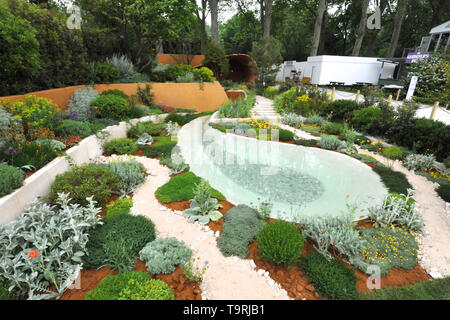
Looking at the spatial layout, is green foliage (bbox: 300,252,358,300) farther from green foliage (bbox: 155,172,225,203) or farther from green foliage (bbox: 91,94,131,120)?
green foliage (bbox: 91,94,131,120)

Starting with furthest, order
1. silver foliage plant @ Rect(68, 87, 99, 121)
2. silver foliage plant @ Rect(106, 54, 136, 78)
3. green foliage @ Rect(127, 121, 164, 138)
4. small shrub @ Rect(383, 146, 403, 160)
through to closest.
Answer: silver foliage plant @ Rect(106, 54, 136, 78) → green foliage @ Rect(127, 121, 164, 138) → silver foliage plant @ Rect(68, 87, 99, 121) → small shrub @ Rect(383, 146, 403, 160)

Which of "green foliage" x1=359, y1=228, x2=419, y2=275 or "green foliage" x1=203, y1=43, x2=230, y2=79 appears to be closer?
"green foliage" x1=359, y1=228, x2=419, y2=275

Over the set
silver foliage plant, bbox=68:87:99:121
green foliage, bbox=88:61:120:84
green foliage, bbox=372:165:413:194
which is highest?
green foliage, bbox=88:61:120:84

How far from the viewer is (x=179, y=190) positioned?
16.8 feet

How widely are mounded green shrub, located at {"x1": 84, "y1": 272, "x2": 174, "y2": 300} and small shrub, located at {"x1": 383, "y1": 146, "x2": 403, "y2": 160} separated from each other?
25.3ft

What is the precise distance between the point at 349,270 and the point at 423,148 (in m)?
6.57

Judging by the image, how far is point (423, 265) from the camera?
11.5 feet

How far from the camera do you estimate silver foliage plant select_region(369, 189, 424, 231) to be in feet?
13.8

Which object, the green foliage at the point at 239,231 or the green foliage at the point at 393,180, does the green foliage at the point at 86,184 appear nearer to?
the green foliage at the point at 239,231

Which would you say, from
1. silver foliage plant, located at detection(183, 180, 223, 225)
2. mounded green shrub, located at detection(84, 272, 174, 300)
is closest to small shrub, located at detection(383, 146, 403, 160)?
silver foliage plant, located at detection(183, 180, 223, 225)

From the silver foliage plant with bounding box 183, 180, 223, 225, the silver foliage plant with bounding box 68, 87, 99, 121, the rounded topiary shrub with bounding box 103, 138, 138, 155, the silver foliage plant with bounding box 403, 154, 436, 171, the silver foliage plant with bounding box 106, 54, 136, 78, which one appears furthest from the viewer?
the silver foliage plant with bounding box 106, 54, 136, 78

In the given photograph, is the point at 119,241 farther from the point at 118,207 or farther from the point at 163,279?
the point at 118,207

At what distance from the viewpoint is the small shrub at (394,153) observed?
23.2 ft
